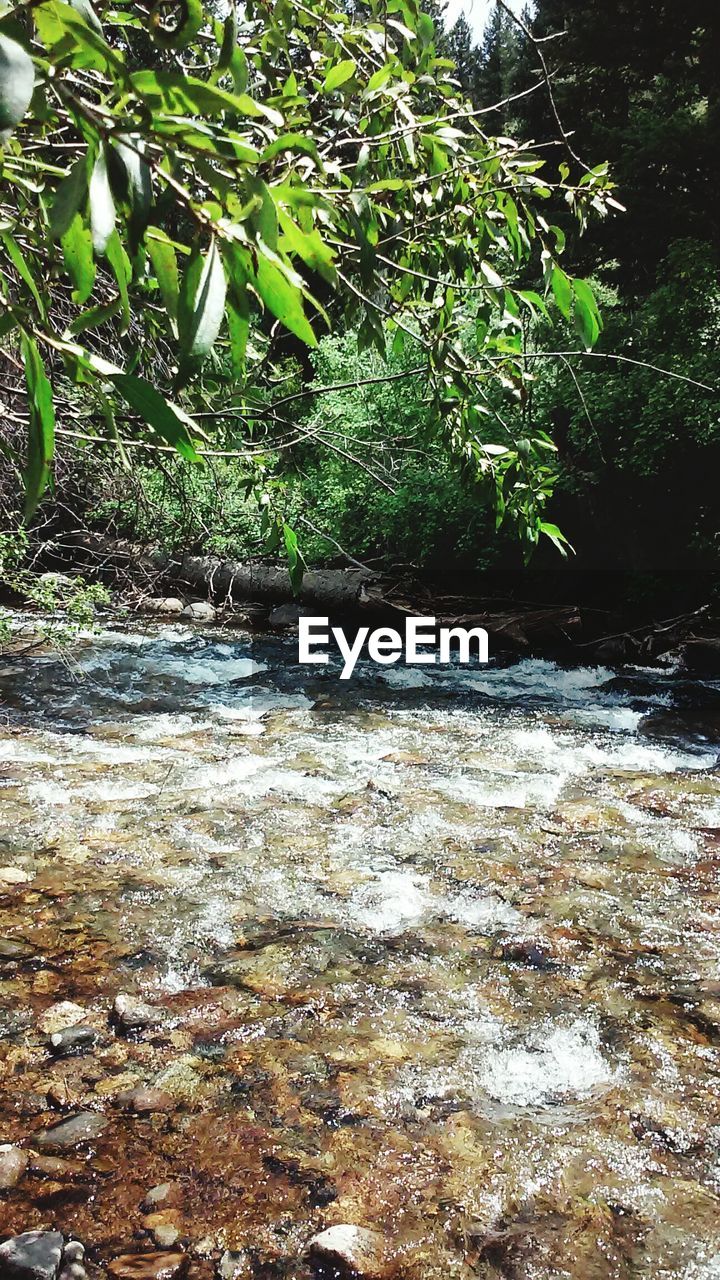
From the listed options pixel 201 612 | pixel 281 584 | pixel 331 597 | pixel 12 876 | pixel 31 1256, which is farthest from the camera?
pixel 281 584

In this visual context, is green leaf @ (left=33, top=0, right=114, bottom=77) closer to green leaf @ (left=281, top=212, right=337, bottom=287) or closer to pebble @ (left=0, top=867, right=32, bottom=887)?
green leaf @ (left=281, top=212, right=337, bottom=287)

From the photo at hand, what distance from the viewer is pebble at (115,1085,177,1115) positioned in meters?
2.37

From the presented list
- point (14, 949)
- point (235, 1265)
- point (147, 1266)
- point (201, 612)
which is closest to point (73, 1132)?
point (147, 1266)

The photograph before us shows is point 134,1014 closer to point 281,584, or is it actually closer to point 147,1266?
point 147,1266

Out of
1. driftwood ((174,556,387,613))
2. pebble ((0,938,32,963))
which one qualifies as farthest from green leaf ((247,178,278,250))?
driftwood ((174,556,387,613))

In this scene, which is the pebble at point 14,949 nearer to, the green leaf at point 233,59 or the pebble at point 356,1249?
the pebble at point 356,1249

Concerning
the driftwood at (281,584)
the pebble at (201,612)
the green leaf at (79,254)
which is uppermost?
the green leaf at (79,254)

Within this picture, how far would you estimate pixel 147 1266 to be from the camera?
6.14 feet

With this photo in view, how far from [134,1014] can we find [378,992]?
2.91 ft

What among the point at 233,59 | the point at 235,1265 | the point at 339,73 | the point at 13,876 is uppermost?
the point at 339,73

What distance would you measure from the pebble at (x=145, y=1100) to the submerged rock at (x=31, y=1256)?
46 cm

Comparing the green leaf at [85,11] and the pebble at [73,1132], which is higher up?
the green leaf at [85,11]

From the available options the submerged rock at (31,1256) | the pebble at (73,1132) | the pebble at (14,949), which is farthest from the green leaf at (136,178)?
the pebble at (14,949)

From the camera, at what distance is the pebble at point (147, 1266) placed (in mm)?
1845
